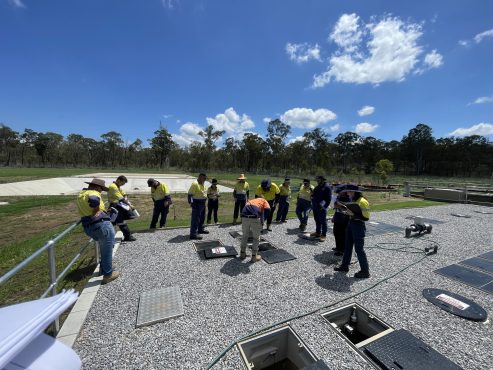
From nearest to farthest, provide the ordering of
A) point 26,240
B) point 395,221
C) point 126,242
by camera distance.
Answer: point 126,242 → point 26,240 → point 395,221

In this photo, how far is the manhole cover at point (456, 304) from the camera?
356 centimetres

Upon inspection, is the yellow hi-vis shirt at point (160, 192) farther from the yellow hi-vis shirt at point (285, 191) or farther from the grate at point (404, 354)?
the grate at point (404, 354)

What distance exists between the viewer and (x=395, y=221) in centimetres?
970

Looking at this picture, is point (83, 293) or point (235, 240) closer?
point (83, 293)

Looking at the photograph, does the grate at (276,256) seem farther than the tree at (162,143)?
No

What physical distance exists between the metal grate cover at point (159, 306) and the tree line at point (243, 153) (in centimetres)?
5563

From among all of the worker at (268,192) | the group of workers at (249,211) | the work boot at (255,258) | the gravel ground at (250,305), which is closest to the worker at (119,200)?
the group of workers at (249,211)

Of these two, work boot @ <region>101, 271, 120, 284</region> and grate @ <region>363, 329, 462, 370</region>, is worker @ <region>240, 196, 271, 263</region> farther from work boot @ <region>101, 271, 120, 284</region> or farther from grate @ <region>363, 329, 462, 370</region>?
grate @ <region>363, 329, 462, 370</region>

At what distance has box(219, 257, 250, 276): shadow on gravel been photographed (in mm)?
4832

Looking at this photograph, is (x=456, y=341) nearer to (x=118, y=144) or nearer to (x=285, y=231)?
(x=285, y=231)

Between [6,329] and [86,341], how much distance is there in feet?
6.67

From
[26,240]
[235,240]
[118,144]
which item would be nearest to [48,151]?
[118,144]

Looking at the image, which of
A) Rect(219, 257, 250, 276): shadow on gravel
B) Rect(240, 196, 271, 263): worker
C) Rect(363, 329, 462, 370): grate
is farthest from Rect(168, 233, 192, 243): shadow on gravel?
Rect(363, 329, 462, 370): grate

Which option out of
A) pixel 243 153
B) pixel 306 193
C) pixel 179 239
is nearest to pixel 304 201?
pixel 306 193
